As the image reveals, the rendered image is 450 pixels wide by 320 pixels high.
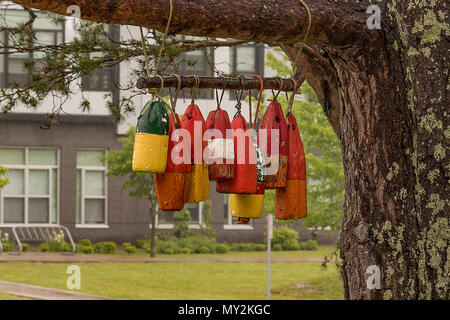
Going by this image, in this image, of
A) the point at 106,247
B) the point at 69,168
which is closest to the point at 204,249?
the point at 106,247

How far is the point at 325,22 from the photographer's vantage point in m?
2.72

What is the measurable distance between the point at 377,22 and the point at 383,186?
0.66 meters

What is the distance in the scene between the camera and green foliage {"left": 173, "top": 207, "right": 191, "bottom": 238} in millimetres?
21406

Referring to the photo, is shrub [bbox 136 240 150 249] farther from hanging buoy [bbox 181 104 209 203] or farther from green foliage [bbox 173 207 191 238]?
hanging buoy [bbox 181 104 209 203]

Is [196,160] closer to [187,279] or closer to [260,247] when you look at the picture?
[187,279]

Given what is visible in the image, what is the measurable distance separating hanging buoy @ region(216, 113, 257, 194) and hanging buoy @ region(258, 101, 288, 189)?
0.22ft

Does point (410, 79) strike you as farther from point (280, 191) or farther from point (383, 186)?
point (280, 191)

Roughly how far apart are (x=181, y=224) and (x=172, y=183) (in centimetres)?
1918

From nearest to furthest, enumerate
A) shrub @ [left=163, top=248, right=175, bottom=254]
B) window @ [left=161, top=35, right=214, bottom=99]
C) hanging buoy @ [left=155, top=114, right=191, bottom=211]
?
hanging buoy @ [left=155, top=114, right=191, bottom=211]
window @ [left=161, top=35, right=214, bottom=99]
shrub @ [left=163, top=248, right=175, bottom=254]

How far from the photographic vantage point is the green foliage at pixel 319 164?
12.9 metres

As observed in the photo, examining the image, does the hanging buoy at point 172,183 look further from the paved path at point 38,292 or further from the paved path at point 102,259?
the paved path at point 102,259

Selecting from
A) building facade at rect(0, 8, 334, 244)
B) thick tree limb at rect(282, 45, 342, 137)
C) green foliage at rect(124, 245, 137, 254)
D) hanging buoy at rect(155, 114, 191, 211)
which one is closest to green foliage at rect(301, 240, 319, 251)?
building facade at rect(0, 8, 334, 244)

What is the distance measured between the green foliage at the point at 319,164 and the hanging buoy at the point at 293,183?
393 inches
